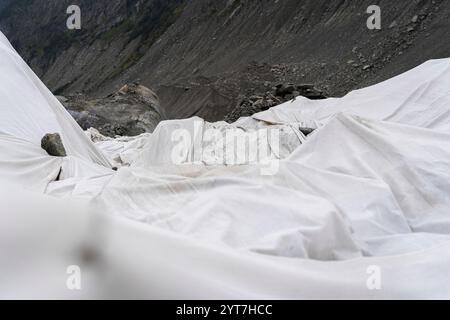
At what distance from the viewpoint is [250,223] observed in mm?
2699

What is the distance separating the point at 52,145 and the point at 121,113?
7366 millimetres

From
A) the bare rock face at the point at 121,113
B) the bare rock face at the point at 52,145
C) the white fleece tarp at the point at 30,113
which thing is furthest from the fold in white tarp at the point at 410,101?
the bare rock face at the point at 121,113

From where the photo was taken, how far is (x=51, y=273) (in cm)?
212

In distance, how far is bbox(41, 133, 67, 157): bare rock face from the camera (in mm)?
4965

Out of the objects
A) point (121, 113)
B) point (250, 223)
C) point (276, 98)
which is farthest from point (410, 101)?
point (121, 113)

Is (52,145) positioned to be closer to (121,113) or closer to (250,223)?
(250,223)

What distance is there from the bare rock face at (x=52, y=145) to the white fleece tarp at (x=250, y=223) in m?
0.22

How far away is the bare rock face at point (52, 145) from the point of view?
496cm

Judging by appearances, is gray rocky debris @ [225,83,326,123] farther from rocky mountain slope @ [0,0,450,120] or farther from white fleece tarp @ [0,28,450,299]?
white fleece tarp @ [0,28,450,299]

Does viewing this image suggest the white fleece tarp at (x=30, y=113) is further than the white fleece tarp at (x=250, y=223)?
Yes

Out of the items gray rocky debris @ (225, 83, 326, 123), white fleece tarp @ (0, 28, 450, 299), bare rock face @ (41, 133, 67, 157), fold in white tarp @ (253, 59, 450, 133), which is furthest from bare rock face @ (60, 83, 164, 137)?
white fleece tarp @ (0, 28, 450, 299)

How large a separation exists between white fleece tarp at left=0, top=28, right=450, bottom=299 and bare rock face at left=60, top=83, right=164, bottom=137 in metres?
6.86

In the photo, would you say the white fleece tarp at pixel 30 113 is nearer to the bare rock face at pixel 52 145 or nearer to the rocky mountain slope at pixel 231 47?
the bare rock face at pixel 52 145
